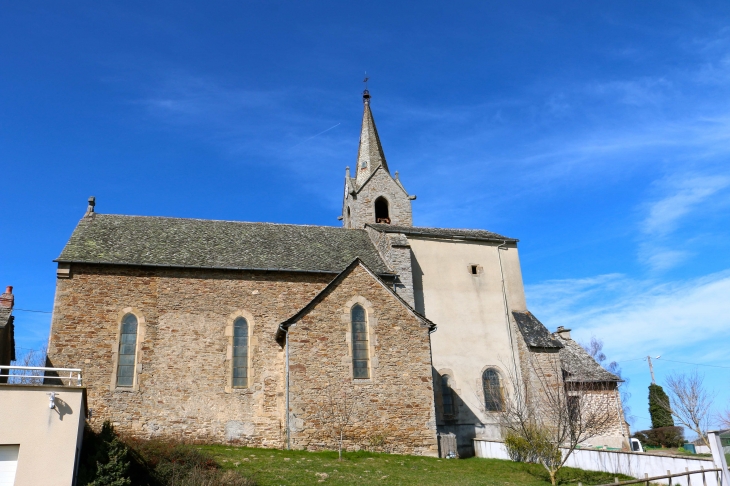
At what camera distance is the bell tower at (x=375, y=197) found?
111 feet

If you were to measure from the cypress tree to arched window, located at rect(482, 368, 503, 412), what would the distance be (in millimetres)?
18064

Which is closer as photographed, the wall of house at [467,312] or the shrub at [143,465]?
the shrub at [143,465]

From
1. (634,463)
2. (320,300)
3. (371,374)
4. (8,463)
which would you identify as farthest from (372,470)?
(8,463)

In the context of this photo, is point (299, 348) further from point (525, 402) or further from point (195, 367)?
point (525, 402)

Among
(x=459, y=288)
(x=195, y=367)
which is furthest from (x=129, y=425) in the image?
(x=459, y=288)

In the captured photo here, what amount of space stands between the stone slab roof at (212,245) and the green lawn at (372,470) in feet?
25.8

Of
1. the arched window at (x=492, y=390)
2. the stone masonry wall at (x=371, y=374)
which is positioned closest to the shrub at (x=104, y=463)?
the stone masonry wall at (x=371, y=374)

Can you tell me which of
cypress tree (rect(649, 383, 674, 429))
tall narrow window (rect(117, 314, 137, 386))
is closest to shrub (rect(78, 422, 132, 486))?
tall narrow window (rect(117, 314, 137, 386))

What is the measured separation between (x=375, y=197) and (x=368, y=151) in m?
4.08

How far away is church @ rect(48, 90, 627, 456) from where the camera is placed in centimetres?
2145

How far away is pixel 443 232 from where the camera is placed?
101ft

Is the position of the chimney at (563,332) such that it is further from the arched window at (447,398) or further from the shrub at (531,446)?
the shrub at (531,446)

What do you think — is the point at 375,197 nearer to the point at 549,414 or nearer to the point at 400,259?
the point at 400,259

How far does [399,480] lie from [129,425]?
34.7 ft
